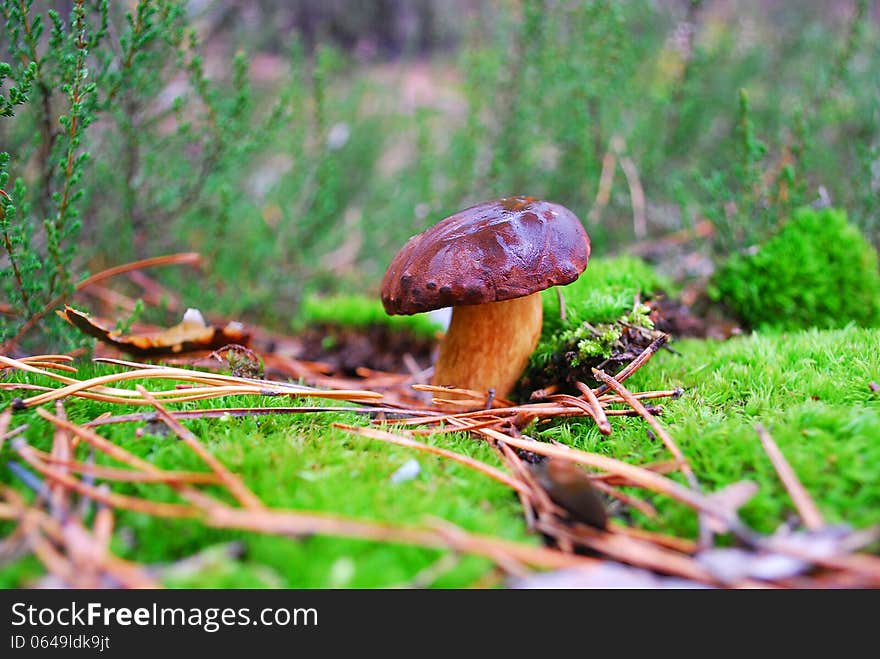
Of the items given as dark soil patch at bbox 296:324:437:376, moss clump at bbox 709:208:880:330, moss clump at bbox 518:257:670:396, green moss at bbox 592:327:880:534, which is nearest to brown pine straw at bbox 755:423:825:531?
green moss at bbox 592:327:880:534

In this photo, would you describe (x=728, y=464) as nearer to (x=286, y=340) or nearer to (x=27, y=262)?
(x=27, y=262)

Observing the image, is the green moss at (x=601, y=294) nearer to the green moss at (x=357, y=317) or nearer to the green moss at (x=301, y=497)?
the green moss at (x=301, y=497)

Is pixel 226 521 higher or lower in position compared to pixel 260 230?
lower

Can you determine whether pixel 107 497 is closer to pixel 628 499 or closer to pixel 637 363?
pixel 628 499

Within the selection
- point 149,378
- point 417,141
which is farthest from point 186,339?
point 417,141

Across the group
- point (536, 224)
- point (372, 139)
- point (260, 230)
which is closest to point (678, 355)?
point (536, 224)

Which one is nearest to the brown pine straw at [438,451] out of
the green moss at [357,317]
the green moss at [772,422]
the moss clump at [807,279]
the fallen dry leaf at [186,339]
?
the green moss at [772,422]

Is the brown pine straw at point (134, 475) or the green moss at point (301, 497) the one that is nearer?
the green moss at point (301, 497)
